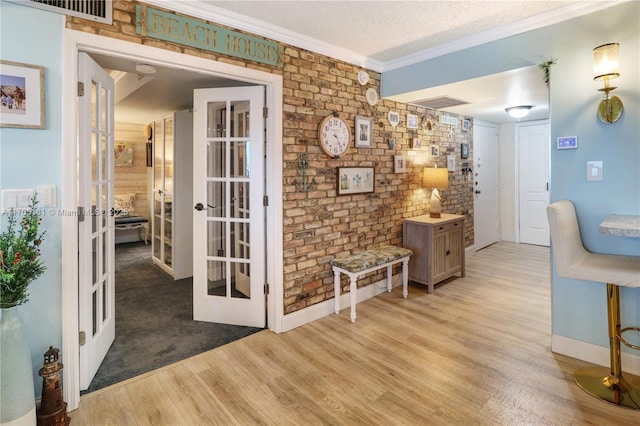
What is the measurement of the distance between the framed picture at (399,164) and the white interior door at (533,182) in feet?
11.0

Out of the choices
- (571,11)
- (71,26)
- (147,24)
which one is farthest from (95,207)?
(571,11)

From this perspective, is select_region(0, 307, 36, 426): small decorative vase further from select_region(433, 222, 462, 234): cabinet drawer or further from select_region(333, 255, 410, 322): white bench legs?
select_region(433, 222, 462, 234): cabinet drawer

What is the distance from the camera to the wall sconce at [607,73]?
2.13m

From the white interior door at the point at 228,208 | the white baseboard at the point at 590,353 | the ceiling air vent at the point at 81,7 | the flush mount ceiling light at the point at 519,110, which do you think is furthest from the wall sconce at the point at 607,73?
the ceiling air vent at the point at 81,7

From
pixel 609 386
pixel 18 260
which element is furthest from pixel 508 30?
pixel 18 260

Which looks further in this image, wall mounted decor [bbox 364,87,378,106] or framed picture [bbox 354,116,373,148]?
wall mounted decor [bbox 364,87,378,106]

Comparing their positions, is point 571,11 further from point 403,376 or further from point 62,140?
point 62,140

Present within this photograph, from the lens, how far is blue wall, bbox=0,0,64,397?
177cm

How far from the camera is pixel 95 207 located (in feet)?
7.54

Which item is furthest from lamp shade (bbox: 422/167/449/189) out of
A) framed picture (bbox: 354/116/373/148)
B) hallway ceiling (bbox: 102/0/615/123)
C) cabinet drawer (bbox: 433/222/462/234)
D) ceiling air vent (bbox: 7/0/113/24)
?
ceiling air vent (bbox: 7/0/113/24)

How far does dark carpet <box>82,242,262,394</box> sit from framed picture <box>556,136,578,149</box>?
2.87 metres

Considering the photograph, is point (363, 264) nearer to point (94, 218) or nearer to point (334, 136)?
point (334, 136)

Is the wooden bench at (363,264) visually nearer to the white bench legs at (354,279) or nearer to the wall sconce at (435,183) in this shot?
the white bench legs at (354,279)

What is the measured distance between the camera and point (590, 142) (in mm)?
2404
